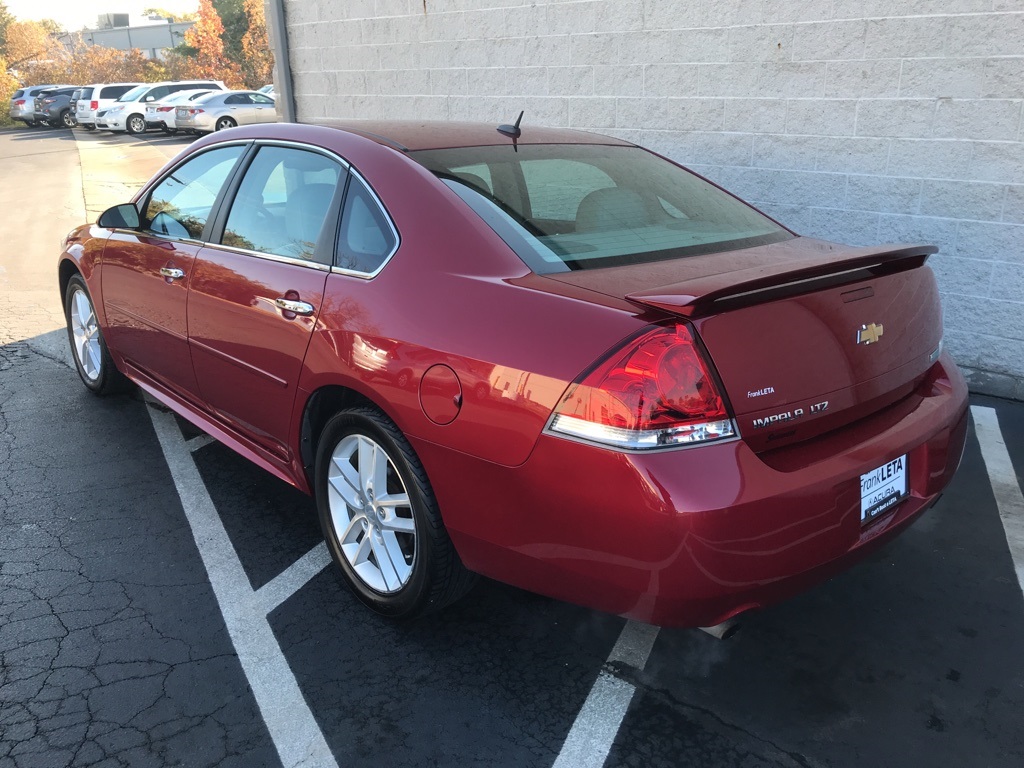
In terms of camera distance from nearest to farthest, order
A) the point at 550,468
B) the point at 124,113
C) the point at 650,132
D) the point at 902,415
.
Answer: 1. the point at 550,468
2. the point at 902,415
3. the point at 650,132
4. the point at 124,113

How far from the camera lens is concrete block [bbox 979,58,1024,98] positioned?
193 inches

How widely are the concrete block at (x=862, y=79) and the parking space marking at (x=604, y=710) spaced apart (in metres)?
3.99

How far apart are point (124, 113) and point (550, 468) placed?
33973mm

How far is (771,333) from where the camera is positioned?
231cm

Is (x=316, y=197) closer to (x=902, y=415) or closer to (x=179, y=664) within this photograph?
(x=179, y=664)

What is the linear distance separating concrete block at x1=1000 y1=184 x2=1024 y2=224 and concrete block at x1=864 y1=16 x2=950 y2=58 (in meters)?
0.82

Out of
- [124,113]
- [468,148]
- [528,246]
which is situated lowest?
[124,113]

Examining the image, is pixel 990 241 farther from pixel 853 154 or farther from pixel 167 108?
pixel 167 108

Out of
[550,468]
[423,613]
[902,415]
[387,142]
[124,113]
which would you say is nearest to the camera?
[550,468]

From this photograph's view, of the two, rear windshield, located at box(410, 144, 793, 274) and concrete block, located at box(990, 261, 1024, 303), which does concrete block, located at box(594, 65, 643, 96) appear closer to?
concrete block, located at box(990, 261, 1024, 303)

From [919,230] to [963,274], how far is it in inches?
14.7

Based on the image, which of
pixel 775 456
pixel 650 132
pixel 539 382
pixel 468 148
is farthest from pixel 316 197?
pixel 650 132

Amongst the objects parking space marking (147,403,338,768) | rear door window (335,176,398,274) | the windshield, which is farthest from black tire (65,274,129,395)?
the windshield

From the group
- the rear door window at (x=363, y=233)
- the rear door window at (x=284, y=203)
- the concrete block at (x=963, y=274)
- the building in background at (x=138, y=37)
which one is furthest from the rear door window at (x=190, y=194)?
the building in background at (x=138, y=37)
